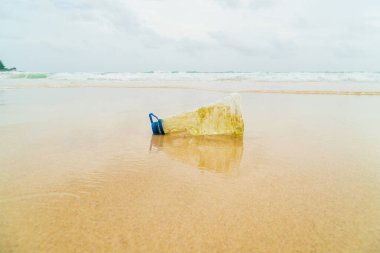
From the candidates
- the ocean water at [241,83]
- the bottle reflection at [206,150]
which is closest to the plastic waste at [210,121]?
the bottle reflection at [206,150]

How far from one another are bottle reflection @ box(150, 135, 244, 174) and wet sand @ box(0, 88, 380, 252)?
0.5 inches

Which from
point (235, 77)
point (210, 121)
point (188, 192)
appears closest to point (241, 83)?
point (235, 77)

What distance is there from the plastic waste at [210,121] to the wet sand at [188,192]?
→ 19 centimetres

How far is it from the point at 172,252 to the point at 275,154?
1988 millimetres

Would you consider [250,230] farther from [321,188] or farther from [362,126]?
[362,126]

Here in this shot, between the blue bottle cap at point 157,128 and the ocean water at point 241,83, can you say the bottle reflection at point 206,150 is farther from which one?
the ocean water at point 241,83

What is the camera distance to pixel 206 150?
3.26 metres

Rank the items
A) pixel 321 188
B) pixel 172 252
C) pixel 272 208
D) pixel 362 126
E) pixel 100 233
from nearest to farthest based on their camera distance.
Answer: pixel 172 252 < pixel 100 233 < pixel 272 208 < pixel 321 188 < pixel 362 126

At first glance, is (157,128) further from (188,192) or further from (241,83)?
(241,83)

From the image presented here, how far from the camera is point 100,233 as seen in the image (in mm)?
1562

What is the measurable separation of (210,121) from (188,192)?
199 centimetres

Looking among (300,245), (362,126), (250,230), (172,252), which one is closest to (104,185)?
(172,252)

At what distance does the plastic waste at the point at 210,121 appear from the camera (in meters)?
3.90

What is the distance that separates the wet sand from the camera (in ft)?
4.98
